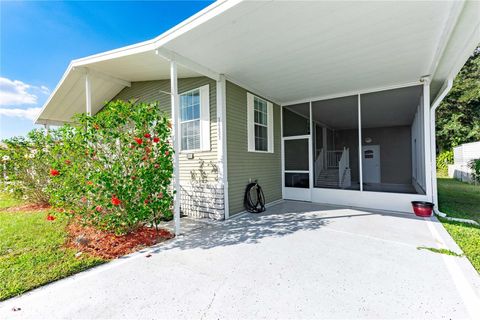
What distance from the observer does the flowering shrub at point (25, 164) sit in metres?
5.96

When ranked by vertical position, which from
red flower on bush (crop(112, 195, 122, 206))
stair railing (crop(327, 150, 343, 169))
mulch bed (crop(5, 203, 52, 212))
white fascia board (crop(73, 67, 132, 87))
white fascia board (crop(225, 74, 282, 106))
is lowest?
mulch bed (crop(5, 203, 52, 212))

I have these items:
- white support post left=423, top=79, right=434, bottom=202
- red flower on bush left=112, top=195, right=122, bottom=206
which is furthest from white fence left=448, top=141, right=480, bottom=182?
red flower on bush left=112, top=195, right=122, bottom=206

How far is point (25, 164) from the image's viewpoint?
6152 millimetres

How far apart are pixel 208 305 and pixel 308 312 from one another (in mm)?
904

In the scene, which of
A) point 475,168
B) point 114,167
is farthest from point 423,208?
point 475,168

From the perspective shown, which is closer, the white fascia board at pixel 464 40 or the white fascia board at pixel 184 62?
the white fascia board at pixel 464 40

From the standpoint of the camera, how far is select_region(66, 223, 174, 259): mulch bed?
3178mm

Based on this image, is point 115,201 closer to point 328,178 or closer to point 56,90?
point 56,90

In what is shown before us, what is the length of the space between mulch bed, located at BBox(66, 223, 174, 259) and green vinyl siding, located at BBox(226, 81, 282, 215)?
5.91 ft

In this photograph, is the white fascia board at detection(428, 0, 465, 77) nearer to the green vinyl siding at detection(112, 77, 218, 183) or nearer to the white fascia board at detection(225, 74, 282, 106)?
the white fascia board at detection(225, 74, 282, 106)

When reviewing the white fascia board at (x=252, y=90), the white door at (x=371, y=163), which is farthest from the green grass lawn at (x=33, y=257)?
the white door at (x=371, y=163)

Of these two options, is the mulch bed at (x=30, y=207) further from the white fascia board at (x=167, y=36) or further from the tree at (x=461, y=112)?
the tree at (x=461, y=112)

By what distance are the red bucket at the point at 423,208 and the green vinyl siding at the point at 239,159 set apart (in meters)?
3.44

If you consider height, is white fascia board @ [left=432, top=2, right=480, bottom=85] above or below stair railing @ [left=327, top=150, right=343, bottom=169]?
above
